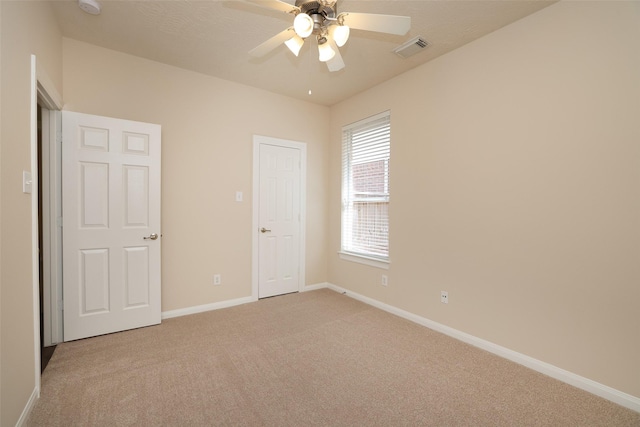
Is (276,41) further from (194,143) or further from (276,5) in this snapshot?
(194,143)

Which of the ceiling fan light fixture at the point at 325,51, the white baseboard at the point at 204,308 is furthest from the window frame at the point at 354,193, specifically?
the ceiling fan light fixture at the point at 325,51

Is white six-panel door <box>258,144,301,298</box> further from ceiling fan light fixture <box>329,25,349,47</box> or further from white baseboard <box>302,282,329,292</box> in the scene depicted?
ceiling fan light fixture <box>329,25,349,47</box>

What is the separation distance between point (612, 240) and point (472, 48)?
195 cm

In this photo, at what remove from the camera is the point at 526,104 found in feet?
7.61

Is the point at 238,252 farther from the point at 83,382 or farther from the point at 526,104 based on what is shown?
the point at 526,104

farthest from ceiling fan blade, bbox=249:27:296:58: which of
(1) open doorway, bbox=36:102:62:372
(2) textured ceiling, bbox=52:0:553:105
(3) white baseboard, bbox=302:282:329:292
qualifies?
(3) white baseboard, bbox=302:282:329:292

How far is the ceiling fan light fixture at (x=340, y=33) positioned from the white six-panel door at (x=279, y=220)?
90.7 inches

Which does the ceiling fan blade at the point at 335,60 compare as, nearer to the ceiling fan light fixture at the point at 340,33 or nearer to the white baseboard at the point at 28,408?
the ceiling fan light fixture at the point at 340,33

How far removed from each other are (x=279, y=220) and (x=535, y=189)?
2883mm

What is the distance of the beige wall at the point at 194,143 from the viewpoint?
9.39 ft

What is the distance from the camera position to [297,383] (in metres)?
2.04

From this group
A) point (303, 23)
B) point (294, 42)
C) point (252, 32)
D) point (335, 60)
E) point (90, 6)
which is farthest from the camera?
point (252, 32)

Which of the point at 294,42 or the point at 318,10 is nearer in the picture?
the point at 318,10

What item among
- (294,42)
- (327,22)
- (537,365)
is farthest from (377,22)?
(537,365)
